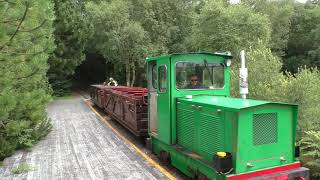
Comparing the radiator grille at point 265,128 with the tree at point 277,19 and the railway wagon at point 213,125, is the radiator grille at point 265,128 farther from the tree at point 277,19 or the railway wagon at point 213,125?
the tree at point 277,19

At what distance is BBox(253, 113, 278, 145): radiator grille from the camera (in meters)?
6.21

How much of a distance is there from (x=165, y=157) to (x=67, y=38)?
784 inches

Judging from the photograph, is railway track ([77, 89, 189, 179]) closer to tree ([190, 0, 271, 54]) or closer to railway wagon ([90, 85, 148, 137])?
railway wagon ([90, 85, 148, 137])

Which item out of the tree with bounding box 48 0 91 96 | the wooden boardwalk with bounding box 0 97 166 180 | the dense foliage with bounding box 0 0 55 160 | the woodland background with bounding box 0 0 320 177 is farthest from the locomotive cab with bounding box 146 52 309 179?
the tree with bounding box 48 0 91 96

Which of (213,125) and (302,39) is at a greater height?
(302,39)

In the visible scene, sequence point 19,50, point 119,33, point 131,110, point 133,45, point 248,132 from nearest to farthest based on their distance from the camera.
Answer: point 248,132, point 19,50, point 131,110, point 119,33, point 133,45

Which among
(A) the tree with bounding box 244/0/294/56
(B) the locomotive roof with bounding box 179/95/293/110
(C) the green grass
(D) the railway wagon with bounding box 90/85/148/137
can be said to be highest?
(A) the tree with bounding box 244/0/294/56

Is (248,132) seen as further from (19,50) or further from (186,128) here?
(19,50)

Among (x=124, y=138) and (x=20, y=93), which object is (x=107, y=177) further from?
(x=124, y=138)

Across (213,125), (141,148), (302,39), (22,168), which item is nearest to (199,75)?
(213,125)

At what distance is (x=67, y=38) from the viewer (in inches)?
1045

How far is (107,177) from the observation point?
7.69 m

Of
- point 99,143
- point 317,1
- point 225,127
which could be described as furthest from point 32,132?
point 317,1

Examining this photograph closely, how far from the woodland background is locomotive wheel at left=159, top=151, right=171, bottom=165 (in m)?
3.13
